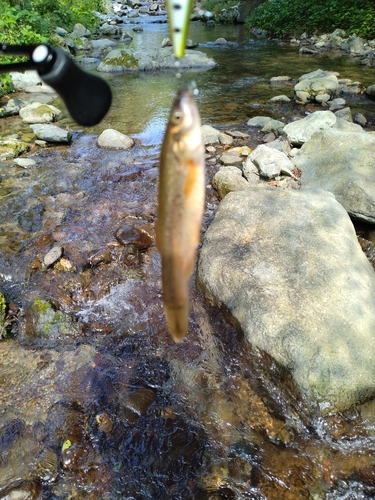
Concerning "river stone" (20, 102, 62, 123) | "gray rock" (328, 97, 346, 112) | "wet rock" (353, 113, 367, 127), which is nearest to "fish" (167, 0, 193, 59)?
"wet rock" (353, 113, 367, 127)

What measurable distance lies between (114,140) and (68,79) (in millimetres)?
7891

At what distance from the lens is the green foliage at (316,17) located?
2100 centimetres

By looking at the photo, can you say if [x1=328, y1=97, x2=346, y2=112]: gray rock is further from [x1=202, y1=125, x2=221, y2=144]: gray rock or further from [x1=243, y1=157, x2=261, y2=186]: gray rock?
[x1=243, y1=157, x2=261, y2=186]: gray rock

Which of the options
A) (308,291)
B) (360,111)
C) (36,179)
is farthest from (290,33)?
(308,291)

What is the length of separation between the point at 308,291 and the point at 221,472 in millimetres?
1826

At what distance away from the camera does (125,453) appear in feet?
10.9

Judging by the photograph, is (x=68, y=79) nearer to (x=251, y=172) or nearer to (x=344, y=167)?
(x=344, y=167)

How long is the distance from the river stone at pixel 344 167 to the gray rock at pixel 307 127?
0.85m

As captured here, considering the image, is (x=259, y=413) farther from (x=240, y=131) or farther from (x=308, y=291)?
(x=240, y=131)

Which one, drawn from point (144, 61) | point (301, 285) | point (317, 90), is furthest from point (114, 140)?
point (144, 61)

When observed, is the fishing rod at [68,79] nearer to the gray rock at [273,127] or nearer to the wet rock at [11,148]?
the wet rock at [11,148]

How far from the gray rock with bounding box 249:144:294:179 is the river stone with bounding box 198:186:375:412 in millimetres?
1657

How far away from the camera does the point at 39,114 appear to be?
35.0 feet

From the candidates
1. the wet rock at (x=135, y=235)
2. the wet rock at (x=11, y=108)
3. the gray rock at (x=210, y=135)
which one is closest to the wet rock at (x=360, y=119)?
the gray rock at (x=210, y=135)
